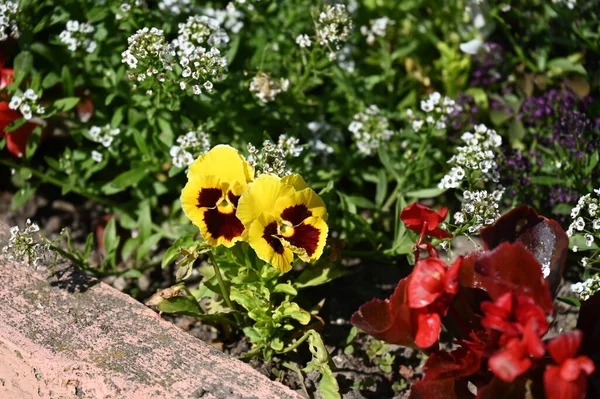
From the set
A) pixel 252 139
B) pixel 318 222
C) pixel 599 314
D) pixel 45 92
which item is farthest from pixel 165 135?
pixel 599 314

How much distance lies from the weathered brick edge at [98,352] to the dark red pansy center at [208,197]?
383mm

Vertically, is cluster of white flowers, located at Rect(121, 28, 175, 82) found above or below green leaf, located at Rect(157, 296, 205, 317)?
above

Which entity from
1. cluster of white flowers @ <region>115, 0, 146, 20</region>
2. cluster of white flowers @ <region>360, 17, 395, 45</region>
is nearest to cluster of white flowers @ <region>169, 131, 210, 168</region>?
cluster of white flowers @ <region>115, 0, 146, 20</region>

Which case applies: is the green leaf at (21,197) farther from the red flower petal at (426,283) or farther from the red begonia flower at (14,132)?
the red flower petal at (426,283)

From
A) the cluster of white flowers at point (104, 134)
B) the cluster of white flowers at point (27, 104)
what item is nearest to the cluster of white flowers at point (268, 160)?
the cluster of white flowers at point (104, 134)

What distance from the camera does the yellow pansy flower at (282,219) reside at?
2.27 meters

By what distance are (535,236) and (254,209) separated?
2.56ft

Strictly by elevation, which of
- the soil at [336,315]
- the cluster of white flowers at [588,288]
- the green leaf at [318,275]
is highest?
the cluster of white flowers at [588,288]

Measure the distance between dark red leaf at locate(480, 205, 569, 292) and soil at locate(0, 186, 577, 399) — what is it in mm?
529

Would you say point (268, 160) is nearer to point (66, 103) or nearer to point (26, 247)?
point (26, 247)

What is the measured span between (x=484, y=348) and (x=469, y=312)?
107 mm

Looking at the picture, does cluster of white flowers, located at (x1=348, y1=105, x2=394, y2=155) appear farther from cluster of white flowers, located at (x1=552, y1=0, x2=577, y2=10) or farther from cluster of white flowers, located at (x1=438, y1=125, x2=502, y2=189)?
cluster of white flowers, located at (x1=552, y1=0, x2=577, y2=10)

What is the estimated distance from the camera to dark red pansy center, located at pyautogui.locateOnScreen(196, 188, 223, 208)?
7.69 feet

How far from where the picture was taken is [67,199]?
345 centimetres
